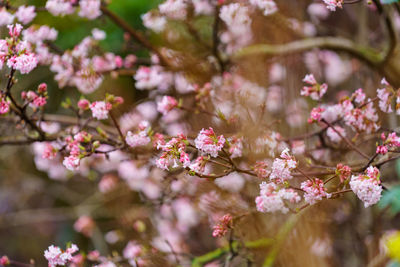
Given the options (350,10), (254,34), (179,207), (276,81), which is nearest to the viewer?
(254,34)

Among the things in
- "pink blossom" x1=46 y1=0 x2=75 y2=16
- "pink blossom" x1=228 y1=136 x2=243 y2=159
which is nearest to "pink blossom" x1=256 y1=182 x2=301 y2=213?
"pink blossom" x1=228 y1=136 x2=243 y2=159

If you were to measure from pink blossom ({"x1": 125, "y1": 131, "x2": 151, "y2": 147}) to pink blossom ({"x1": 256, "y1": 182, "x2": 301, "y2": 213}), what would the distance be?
0.36 meters

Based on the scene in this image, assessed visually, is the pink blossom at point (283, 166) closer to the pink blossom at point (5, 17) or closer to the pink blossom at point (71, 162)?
the pink blossom at point (71, 162)

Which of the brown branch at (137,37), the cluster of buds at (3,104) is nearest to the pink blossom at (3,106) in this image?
the cluster of buds at (3,104)

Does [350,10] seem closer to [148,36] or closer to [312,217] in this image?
[148,36]

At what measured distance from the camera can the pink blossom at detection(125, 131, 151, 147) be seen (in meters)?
1.10

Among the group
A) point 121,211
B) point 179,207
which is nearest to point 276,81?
point 179,207

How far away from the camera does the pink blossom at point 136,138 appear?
43.1 inches

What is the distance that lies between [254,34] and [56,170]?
1286 mm

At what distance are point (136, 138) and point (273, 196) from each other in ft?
1.34

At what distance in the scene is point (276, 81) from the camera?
213 cm

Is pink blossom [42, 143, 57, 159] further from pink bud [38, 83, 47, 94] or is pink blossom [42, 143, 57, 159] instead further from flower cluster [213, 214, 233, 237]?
flower cluster [213, 214, 233, 237]

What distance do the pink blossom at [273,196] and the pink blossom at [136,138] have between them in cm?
36

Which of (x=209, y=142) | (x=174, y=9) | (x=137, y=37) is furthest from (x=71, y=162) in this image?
(x=137, y=37)
